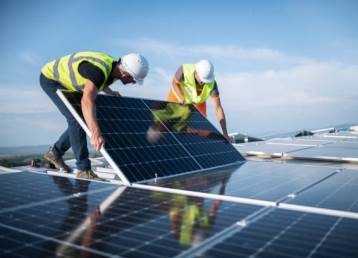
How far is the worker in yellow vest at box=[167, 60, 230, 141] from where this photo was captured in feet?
29.7

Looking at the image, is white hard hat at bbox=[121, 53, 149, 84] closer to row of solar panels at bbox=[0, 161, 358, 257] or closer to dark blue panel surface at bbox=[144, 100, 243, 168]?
dark blue panel surface at bbox=[144, 100, 243, 168]

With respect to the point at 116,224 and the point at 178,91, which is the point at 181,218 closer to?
the point at 116,224

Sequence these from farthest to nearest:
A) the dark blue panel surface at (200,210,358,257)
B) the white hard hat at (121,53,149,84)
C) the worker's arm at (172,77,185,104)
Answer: the worker's arm at (172,77,185,104) < the white hard hat at (121,53,149,84) < the dark blue panel surface at (200,210,358,257)

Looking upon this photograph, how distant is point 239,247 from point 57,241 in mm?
1351

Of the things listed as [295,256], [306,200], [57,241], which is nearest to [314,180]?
[306,200]

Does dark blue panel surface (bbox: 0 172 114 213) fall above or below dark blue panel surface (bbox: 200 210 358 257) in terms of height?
above

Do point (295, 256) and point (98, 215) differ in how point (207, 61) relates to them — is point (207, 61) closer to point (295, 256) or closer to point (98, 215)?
point (98, 215)

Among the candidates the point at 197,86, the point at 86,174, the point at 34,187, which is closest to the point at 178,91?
the point at 197,86

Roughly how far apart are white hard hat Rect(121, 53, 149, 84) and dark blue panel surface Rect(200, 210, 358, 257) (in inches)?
131

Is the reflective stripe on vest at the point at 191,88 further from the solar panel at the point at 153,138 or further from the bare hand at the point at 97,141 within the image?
the bare hand at the point at 97,141

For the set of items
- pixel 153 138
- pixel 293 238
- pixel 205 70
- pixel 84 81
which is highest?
pixel 205 70

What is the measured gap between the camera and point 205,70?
8945 millimetres

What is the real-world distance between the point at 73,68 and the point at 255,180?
327cm

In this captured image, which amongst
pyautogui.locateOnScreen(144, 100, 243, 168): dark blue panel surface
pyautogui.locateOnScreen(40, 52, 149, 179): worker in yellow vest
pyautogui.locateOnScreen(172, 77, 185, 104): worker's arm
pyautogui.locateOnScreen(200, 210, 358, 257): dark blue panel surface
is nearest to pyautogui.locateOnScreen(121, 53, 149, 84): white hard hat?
pyautogui.locateOnScreen(40, 52, 149, 179): worker in yellow vest
